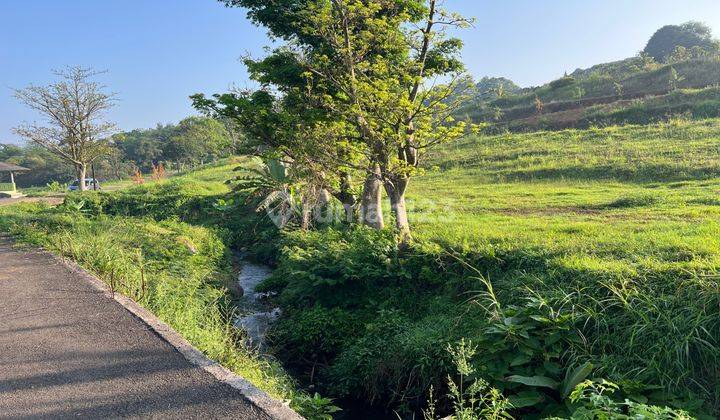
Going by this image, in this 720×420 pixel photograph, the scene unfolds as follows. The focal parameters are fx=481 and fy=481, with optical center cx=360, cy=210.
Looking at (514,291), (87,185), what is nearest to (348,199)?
(514,291)

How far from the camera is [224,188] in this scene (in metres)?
25.0

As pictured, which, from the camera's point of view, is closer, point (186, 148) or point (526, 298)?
point (526, 298)

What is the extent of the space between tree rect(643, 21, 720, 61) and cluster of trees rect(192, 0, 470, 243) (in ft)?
171

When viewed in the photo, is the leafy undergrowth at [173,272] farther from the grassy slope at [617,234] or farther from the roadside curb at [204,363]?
the grassy slope at [617,234]

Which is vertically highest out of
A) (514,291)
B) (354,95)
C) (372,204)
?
(354,95)

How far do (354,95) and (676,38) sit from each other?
194 ft

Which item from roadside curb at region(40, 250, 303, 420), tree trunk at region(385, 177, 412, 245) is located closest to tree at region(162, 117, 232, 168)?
tree trunk at region(385, 177, 412, 245)

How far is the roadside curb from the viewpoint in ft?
12.0

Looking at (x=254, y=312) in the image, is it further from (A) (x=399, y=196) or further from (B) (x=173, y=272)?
(A) (x=399, y=196)

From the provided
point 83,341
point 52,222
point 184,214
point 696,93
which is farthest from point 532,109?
point 83,341

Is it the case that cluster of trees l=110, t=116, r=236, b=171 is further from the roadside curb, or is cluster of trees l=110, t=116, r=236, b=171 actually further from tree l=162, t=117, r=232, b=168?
the roadside curb

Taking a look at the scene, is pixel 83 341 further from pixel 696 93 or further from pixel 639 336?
pixel 696 93

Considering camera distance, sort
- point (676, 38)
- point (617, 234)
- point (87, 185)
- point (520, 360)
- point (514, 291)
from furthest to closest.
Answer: point (676, 38) → point (87, 185) → point (617, 234) → point (514, 291) → point (520, 360)

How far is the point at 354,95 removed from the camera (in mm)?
8742
